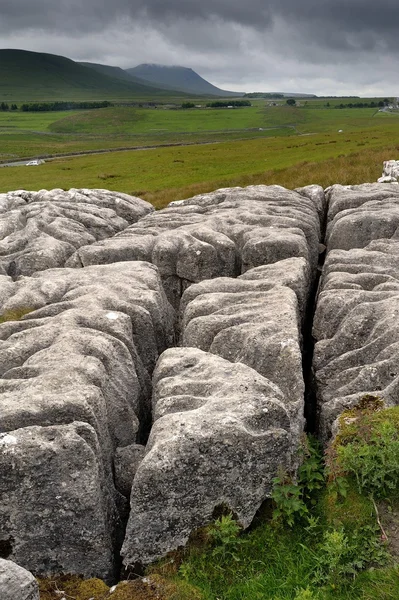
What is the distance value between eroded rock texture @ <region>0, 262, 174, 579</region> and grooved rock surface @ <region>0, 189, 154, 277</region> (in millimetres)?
8430

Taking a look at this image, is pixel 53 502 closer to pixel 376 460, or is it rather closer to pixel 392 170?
pixel 376 460

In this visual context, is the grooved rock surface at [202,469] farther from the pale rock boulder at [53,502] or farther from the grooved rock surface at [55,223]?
the grooved rock surface at [55,223]

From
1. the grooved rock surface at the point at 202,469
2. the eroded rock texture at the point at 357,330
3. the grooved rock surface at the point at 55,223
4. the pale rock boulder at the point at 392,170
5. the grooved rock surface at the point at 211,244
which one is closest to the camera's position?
the grooved rock surface at the point at 202,469

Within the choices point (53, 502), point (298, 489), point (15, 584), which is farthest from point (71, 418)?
point (298, 489)

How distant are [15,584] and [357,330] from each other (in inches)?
444

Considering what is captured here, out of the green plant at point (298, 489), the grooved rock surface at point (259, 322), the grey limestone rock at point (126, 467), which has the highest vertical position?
the grooved rock surface at point (259, 322)

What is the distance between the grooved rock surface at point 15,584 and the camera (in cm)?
859

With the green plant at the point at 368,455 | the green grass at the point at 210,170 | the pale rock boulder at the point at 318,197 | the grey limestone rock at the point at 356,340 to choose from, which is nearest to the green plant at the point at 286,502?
the green plant at the point at 368,455

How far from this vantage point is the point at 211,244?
25297 mm

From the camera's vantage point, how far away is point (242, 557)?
10688mm

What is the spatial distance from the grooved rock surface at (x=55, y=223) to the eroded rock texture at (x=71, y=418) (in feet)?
27.7

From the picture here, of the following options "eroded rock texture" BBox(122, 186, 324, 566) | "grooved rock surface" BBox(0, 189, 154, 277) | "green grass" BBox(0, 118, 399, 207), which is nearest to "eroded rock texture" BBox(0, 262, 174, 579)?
"eroded rock texture" BBox(122, 186, 324, 566)

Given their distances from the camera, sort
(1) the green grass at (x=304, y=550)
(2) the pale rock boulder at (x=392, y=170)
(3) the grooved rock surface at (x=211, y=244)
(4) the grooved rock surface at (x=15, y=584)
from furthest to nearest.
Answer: (2) the pale rock boulder at (x=392, y=170)
(3) the grooved rock surface at (x=211, y=244)
(1) the green grass at (x=304, y=550)
(4) the grooved rock surface at (x=15, y=584)

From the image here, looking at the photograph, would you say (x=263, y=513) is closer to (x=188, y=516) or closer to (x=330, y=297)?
(x=188, y=516)
